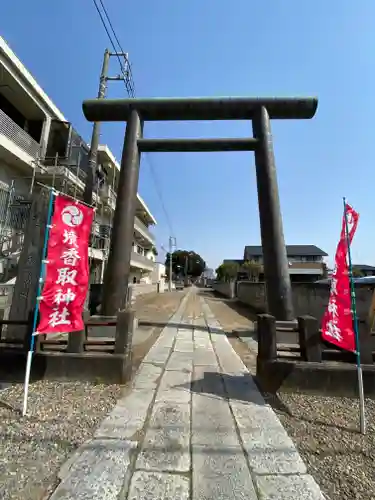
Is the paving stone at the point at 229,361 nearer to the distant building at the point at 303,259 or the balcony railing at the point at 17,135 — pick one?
the balcony railing at the point at 17,135

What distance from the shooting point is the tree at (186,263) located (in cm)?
7732

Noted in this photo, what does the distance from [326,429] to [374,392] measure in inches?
53.2

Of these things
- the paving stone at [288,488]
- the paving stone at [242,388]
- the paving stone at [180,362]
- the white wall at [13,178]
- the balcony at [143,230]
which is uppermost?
the balcony at [143,230]

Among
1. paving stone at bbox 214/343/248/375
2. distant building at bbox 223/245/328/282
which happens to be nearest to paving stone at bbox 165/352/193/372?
paving stone at bbox 214/343/248/375

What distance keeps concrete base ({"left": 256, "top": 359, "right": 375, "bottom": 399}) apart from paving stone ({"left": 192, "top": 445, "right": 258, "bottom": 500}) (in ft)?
5.27

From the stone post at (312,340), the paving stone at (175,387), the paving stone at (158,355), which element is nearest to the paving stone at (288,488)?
the paving stone at (175,387)

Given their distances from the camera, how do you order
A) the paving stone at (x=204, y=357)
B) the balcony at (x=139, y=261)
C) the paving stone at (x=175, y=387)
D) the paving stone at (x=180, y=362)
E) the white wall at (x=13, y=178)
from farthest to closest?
1. the balcony at (x=139, y=261)
2. the white wall at (x=13, y=178)
3. the paving stone at (x=204, y=357)
4. the paving stone at (x=180, y=362)
5. the paving stone at (x=175, y=387)

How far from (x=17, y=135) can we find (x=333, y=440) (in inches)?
565

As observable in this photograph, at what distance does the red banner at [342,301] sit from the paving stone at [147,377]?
8.94 ft

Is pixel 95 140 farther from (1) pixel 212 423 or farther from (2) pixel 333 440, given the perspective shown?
(2) pixel 333 440

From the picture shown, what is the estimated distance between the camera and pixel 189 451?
2357 mm

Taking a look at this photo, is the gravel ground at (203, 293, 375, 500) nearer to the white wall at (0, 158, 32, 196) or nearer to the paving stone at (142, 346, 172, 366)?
the paving stone at (142, 346, 172, 366)

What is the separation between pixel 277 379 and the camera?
3.80m

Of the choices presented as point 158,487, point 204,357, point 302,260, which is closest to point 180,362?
point 204,357
